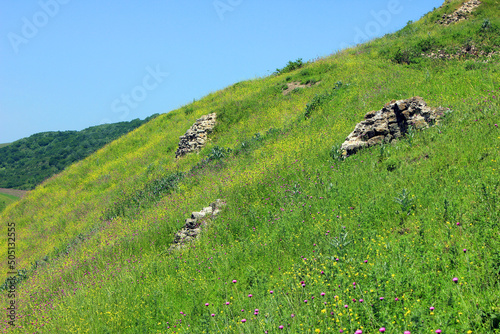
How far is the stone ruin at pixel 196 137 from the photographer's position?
21.0 m

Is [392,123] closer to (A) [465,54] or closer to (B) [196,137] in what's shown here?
(A) [465,54]

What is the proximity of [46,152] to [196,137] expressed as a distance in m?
78.1

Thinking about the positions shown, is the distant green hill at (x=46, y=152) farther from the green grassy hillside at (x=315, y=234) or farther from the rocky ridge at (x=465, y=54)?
the rocky ridge at (x=465, y=54)

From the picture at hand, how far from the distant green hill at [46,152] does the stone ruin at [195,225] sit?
212ft


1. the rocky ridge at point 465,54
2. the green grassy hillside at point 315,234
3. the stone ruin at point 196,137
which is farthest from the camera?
the stone ruin at point 196,137

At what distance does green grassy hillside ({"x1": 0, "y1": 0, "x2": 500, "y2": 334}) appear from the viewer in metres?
4.39

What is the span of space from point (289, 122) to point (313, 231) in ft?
37.4

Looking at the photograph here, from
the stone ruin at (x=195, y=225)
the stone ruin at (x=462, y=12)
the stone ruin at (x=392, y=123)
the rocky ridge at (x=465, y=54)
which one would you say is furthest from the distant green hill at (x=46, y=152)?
the stone ruin at (x=392, y=123)

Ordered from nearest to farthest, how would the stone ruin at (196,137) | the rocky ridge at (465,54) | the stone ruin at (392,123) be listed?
the stone ruin at (392,123) < the rocky ridge at (465,54) < the stone ruin at (196,137)

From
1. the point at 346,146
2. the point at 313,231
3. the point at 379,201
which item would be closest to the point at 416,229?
the point at 379,201

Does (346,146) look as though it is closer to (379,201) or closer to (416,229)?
(379,201)

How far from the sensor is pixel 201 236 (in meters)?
9.30

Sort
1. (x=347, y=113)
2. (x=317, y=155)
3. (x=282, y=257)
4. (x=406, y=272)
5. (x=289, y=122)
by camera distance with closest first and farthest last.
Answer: (x=406, y=272) → (x=282, y=257) → (x=317, y=155) → (x=347, y=113) → (x=289, y=122)

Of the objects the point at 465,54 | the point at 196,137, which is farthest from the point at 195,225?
the point at 465,54
